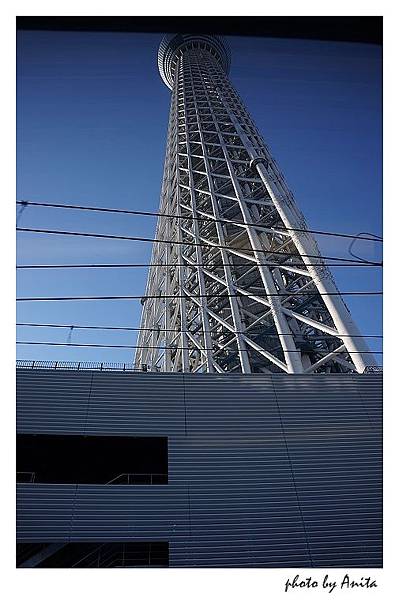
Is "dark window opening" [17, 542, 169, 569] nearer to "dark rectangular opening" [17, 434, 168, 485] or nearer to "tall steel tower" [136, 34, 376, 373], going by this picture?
"dark rectangular opening" [17, 434, 168, 485]

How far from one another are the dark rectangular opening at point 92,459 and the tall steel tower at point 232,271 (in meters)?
3.91

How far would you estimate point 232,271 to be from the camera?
2397 cm

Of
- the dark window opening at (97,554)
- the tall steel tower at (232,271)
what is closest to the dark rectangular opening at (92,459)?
the dark window opening at (97,554)

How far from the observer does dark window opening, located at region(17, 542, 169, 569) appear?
8.78m

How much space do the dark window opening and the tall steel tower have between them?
5.15 meters

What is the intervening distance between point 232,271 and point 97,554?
16.4 m

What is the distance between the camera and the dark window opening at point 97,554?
346 inches

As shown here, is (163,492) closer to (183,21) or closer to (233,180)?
(183,21)
